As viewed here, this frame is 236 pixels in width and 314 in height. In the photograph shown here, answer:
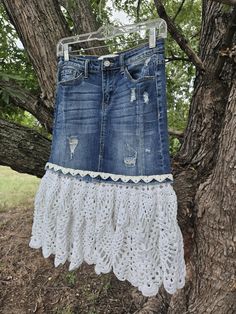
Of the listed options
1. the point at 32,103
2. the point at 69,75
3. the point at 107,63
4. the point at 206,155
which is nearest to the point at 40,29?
the point at 32,103

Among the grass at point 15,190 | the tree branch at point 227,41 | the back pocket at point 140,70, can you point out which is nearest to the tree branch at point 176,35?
the tree branch at point 227,41

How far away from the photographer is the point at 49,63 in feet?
5.45

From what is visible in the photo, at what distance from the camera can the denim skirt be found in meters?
1.12

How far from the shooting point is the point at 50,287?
2475 mm

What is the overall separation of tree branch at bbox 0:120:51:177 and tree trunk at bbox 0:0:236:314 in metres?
0.23

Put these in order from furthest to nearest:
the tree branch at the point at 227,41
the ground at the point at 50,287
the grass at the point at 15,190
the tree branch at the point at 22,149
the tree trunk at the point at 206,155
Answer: the grass at the point at 15,190, the ground at the point at 50,287, the tree branch at the point at 22,149, the tree trunk at the point at 206,155, the tree branch at the point at 227,41

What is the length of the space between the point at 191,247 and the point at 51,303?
3.80 ft

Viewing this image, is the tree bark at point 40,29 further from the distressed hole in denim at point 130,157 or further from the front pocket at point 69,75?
the distressed hole in denim at point 130,157

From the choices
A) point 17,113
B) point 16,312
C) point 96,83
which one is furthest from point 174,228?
point 16,312

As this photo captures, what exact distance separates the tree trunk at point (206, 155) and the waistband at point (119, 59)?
10.6 inches

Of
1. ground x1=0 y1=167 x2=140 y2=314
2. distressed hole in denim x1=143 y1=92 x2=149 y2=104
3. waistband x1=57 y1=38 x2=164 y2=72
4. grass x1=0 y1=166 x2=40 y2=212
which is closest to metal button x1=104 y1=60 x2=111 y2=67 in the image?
waistband x1=57 y1=38 x2=164 y2=72

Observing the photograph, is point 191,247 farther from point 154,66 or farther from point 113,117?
point 154,66

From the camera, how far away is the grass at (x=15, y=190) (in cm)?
382

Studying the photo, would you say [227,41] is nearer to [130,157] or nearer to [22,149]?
[130,157]
